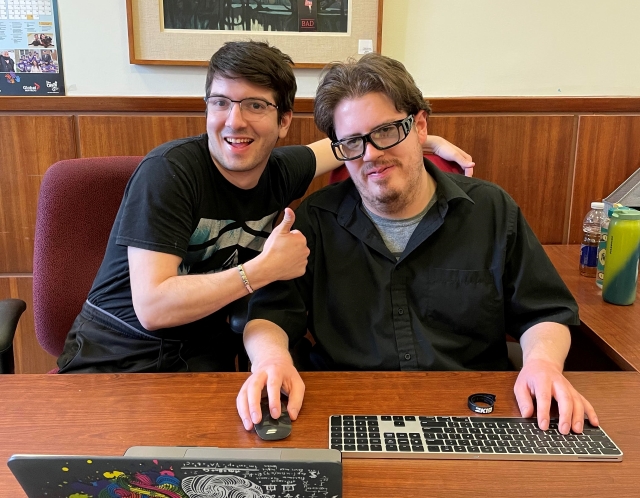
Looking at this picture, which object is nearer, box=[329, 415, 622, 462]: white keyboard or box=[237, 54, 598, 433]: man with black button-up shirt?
box=[329, 415, 622, 462]: white keyboard

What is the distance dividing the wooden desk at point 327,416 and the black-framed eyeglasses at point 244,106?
2.30 feet

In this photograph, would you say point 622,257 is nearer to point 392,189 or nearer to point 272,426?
point 392,189

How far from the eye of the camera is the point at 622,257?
1452 mm

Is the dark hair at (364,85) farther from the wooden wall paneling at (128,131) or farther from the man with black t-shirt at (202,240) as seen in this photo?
the wooden wall paneling at (128,131)

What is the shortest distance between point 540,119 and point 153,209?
153 centimetres

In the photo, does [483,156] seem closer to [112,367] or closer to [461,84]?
[461,84]

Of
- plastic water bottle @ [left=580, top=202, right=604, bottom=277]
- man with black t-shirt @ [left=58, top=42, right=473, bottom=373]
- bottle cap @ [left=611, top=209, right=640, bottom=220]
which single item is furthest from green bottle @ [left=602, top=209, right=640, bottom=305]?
man with black t-shirt @ [left=58, top=42, right=473, bottom=373]

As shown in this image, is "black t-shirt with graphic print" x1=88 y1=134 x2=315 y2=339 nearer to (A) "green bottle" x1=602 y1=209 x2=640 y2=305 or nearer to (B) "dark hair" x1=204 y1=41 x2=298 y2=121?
(B) "dark hair" x1=204 y1=41 x2=298 y2=121

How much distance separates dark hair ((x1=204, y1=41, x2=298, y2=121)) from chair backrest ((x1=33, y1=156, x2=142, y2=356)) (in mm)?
436

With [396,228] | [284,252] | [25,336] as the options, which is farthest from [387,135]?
[25,336]

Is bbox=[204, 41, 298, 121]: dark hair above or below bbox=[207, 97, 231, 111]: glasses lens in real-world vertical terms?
above

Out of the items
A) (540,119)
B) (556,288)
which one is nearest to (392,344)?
(556,288)

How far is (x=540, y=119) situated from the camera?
6.81ft

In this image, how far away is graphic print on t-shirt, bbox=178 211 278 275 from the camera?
1.42m
